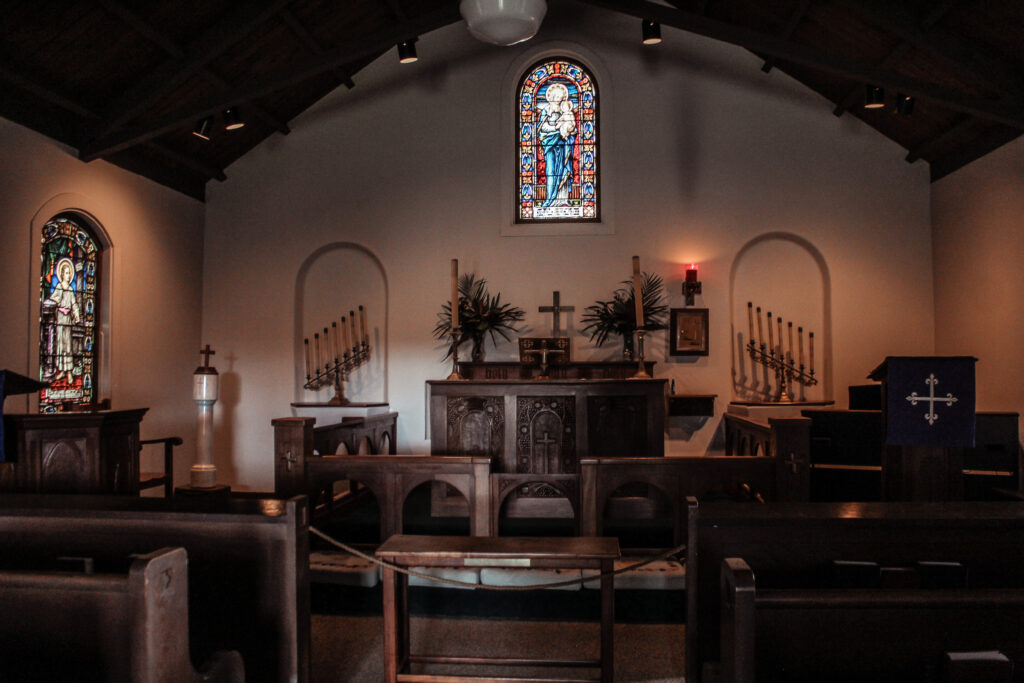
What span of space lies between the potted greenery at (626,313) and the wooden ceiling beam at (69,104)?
14.0 feet

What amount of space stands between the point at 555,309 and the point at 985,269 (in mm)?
3779

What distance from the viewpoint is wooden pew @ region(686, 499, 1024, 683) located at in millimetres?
2057

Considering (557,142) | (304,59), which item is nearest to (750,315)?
(557,142)

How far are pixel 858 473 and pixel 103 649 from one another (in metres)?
5.33

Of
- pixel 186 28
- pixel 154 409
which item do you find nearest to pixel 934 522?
pixel 186 28

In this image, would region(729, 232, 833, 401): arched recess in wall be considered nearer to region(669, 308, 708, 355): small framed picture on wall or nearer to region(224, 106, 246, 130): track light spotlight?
region(669, 308, 708, 355): small framed picture on wall

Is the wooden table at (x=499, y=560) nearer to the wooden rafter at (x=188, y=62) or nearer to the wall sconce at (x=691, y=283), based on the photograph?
the wall sconce at (x=691, y=283)

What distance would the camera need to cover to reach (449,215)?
6922mm

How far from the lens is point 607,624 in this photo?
2617mm

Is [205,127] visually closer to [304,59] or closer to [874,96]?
[304,59]

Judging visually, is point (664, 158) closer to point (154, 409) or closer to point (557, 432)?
point (557, 432)

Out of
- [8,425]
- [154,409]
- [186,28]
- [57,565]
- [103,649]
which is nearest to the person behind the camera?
[103,649]

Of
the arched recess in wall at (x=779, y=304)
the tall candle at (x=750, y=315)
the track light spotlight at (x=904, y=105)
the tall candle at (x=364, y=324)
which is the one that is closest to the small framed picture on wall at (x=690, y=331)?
the arched recess in wall at (x=779, y=304)

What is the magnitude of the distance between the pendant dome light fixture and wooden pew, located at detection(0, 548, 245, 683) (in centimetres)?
318
